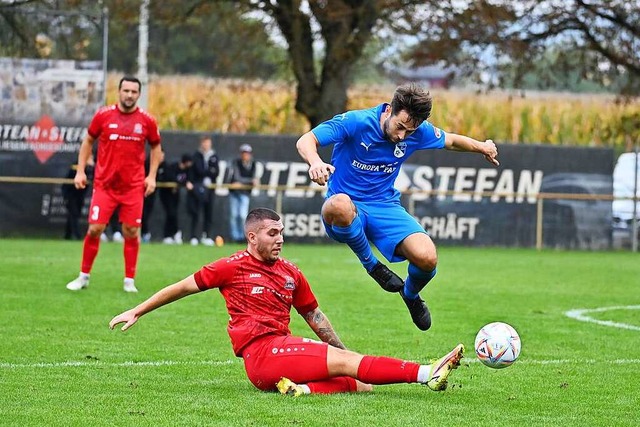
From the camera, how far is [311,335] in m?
10.4

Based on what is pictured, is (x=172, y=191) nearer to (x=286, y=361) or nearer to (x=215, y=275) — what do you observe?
(x=215, y=275)

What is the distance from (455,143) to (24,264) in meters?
9.66

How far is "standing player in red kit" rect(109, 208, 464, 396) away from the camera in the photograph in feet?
23.2

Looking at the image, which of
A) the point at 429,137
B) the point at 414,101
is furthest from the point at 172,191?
the point at 414,101

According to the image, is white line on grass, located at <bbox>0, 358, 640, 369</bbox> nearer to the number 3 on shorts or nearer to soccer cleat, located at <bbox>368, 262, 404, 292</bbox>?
soccer cleat, located at <bbox>368, 262, 404, 292</bbox>

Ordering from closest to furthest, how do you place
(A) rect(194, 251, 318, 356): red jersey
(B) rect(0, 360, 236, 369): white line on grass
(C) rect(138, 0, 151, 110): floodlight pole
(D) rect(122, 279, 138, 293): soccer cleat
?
(A) rect(194, 251, 318, 356): red jersey, (B) rect(0, 360, 236, 369): white line on grass, (D) rect(122, 279, 138, 293): soccer cleat, (C) rect(138, 0, 151, 110): floodlight pole

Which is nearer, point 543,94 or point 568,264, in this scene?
point 568,264

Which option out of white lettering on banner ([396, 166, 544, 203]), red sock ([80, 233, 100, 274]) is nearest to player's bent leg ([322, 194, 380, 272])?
red sock ([80, 233, 100, 274])

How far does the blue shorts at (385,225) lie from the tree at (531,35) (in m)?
18.5

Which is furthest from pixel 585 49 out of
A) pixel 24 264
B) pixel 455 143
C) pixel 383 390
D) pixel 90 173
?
pixel 383 390

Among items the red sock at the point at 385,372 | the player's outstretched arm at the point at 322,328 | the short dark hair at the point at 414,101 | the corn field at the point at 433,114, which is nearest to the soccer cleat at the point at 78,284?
the short dark hair at the point at 414,101

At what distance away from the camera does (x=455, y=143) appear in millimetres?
9336

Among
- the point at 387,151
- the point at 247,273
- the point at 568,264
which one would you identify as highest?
the point at 387,151

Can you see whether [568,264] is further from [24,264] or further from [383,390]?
[383,390]
